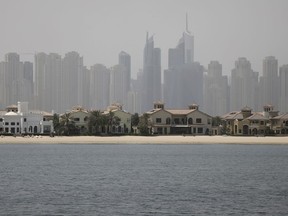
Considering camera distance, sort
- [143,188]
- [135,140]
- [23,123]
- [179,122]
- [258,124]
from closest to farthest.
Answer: [143,188] < [135,140] < [23,123] < [258,124] < [179,122]

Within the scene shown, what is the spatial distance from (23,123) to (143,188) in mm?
102847

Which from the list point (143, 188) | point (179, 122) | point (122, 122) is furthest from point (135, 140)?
point (143, 188)

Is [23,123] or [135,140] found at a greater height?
[23,123]

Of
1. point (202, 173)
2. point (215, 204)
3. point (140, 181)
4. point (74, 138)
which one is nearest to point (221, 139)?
point (74, 138)

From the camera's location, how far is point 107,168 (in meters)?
76.6

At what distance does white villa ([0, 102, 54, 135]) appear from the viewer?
155125mm

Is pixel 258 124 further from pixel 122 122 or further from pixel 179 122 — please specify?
pixel 122 122

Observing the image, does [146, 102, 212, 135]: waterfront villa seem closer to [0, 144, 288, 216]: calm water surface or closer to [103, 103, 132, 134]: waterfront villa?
[103, 103, 132, 134]: waterfront villa

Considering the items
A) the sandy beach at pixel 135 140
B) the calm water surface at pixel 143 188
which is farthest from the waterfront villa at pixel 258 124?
the calm water surface at pixel 143 188

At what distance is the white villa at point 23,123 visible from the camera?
509ft

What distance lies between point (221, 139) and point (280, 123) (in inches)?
796

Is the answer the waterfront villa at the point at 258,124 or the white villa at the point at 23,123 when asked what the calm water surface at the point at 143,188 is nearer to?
the white villa at the point at 23,123

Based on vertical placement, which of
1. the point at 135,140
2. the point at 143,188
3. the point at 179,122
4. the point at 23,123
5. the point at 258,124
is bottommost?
the point at 143,188

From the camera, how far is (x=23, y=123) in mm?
155500
